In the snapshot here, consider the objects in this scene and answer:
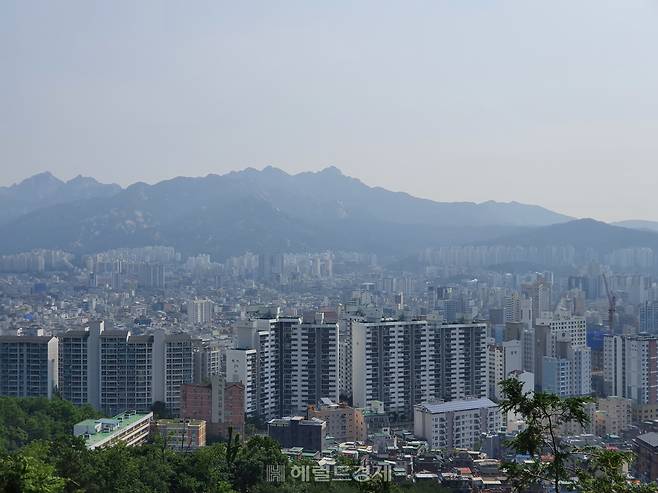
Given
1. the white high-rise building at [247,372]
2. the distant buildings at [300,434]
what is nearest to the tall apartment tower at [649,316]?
the white high-rise building at [247,372]

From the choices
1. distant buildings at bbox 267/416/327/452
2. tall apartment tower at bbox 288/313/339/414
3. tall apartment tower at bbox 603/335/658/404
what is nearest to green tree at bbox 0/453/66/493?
distant buildings at bbox 267/416/327/452

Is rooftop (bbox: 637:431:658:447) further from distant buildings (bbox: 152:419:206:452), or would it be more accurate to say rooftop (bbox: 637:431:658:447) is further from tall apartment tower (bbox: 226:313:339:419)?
tall apartment tower (bbox: 226:313:339:419)

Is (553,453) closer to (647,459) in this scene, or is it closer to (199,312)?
(647,459)

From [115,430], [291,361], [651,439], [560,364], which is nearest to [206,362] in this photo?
[291,361]

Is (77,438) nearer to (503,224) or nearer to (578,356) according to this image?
(578,356)

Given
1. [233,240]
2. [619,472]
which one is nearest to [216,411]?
[619,472]

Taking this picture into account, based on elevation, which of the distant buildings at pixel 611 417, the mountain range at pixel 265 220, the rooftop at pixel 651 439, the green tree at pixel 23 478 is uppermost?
the mountain range at pixel 265 220

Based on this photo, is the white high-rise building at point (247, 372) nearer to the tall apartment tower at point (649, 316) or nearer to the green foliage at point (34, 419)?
the green foliage at point (34, 419)
